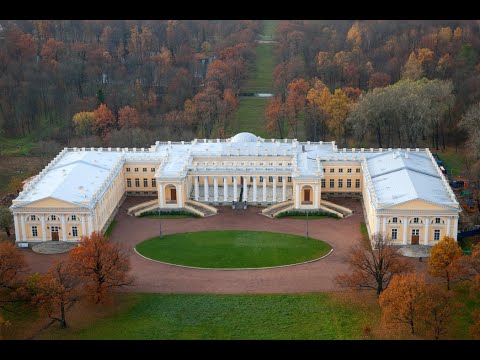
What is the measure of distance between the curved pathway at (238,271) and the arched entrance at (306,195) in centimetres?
413

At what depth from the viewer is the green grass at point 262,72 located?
155 metres

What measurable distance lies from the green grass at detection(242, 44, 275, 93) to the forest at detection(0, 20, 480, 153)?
94.0 inches

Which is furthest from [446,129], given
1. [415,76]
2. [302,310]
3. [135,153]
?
[302,310]

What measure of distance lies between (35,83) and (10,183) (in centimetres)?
4116

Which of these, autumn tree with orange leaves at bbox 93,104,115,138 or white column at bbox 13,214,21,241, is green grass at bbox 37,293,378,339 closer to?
white column at bbox 13,214,21,241

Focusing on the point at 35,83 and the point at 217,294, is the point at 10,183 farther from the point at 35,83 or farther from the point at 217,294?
the point at 217,294

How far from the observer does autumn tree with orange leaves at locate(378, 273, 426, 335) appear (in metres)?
56.1

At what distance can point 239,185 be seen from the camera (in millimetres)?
96062

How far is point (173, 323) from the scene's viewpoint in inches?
2402

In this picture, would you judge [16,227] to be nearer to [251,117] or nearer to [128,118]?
[128,118]

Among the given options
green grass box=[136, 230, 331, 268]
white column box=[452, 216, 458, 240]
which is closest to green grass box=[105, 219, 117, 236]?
green grass box=[136, 230, 331, 268]

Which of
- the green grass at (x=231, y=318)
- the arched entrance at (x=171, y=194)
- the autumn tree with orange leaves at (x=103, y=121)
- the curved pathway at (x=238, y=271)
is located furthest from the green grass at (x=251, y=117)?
the green grass at (x=231, y=318)

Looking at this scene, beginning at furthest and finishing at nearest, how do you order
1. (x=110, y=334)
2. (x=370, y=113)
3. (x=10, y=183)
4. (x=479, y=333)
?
A: (x=370, y=113), (x=10, y=183), (x=110, y=334), (x=479, y=333)

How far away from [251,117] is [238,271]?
70150mm
